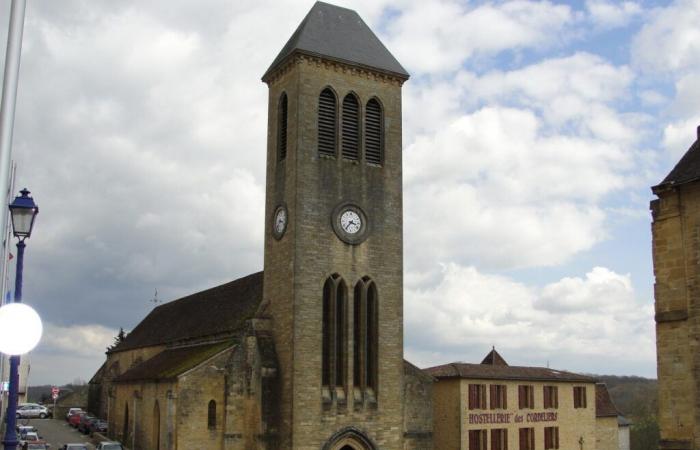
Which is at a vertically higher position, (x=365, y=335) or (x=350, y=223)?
(x=350, y=223)

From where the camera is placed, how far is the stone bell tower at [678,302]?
17.1 metres

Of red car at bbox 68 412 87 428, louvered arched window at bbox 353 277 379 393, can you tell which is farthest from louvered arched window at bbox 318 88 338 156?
red car at bbox 68 412 87 428

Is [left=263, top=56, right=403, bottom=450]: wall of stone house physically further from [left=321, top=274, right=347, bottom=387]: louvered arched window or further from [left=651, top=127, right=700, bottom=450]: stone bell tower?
[left=651, top=127, right=700, bottom=450]: stone bell tower

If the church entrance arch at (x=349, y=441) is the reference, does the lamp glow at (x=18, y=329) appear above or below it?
above

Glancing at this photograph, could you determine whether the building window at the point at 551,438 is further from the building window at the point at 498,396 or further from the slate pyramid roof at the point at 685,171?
the slate pyramid roof at the point at 685,171

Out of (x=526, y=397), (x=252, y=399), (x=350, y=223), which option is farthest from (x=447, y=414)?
(x=350, y=223)

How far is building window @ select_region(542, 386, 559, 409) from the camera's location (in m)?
47.0

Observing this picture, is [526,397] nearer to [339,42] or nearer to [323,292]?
[323,292]

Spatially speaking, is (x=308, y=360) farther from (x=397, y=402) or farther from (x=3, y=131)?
(x=3, y=131)

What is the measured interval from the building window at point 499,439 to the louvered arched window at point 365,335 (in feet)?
44.8

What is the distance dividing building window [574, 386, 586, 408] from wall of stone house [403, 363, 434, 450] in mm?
17793

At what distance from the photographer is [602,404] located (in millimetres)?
53344

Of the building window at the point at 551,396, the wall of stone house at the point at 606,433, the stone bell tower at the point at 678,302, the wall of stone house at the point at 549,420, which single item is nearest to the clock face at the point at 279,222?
the wall of stone house at the point at 549,420

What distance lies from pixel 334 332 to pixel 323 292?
1657mm
